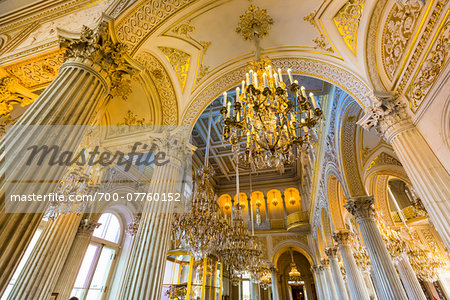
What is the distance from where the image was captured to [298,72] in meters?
4.71

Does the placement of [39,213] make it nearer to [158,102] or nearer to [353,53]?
[158,102]

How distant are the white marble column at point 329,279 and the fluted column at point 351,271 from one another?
8.29 feet

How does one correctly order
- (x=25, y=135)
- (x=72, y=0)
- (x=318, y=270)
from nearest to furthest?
1. (x=25, y=135)
2. (x=72, y=0)
3. (x=318, y=270)

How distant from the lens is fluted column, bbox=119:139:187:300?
271 centimetres

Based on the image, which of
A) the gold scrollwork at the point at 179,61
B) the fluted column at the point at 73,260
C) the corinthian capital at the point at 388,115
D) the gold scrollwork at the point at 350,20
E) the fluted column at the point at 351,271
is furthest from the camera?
the fluted column at the point at 351,271

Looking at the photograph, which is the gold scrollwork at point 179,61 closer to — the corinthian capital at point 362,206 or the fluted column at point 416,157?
the fluted column at point 416,157

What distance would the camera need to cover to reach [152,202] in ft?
11.1

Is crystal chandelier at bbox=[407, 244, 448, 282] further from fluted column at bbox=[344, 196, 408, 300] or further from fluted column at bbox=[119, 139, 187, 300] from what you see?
fluted column at bbox=[119, 139, 187, 300]

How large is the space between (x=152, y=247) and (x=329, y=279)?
9856 millimetres

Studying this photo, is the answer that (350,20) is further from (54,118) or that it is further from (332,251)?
(332,251)

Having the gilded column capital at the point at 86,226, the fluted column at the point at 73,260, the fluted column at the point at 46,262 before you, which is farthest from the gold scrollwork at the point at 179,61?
the fluted column at the point at 73,260

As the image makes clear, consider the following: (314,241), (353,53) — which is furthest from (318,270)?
(353,53)

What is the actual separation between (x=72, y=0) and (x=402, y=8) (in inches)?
229

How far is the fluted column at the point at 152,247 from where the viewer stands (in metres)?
2.71
